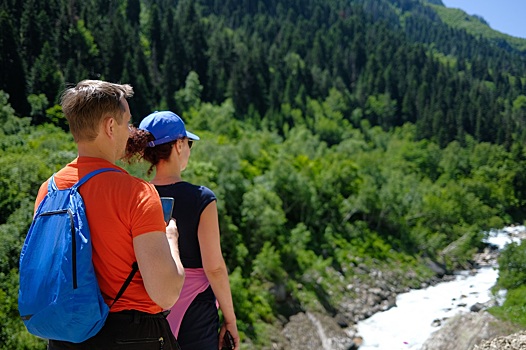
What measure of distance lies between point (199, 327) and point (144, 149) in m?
1.37

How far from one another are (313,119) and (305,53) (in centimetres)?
3657

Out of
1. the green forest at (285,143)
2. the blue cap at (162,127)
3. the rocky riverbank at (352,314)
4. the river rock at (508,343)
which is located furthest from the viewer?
the green forest at (285,143)

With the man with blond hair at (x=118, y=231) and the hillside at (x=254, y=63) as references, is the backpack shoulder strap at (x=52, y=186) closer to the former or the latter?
the man with blond hair at (x=118, y=231)

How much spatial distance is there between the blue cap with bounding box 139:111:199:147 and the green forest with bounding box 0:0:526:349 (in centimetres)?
1085

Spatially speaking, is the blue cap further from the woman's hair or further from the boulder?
the boulder

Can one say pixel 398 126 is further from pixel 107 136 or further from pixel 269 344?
pixel 107 136

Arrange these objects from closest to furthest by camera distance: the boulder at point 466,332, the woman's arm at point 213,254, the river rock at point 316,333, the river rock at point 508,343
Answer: the woman's arm at point 213,254 → the river rock at point 508,343 → the boulder at point 466,332 → the river rock at point 316,333

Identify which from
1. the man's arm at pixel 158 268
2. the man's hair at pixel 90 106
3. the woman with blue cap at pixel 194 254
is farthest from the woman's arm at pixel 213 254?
Answer: the man's hair at pixel 90 106

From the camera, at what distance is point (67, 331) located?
2.41 metres

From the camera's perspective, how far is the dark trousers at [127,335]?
8.34ft

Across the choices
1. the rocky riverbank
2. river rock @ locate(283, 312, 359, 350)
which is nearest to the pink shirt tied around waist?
the rocky riverbank

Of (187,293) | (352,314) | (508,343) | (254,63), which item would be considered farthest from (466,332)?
(254,63)

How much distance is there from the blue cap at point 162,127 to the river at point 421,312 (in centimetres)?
2079

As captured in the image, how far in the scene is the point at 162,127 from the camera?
354 cm
